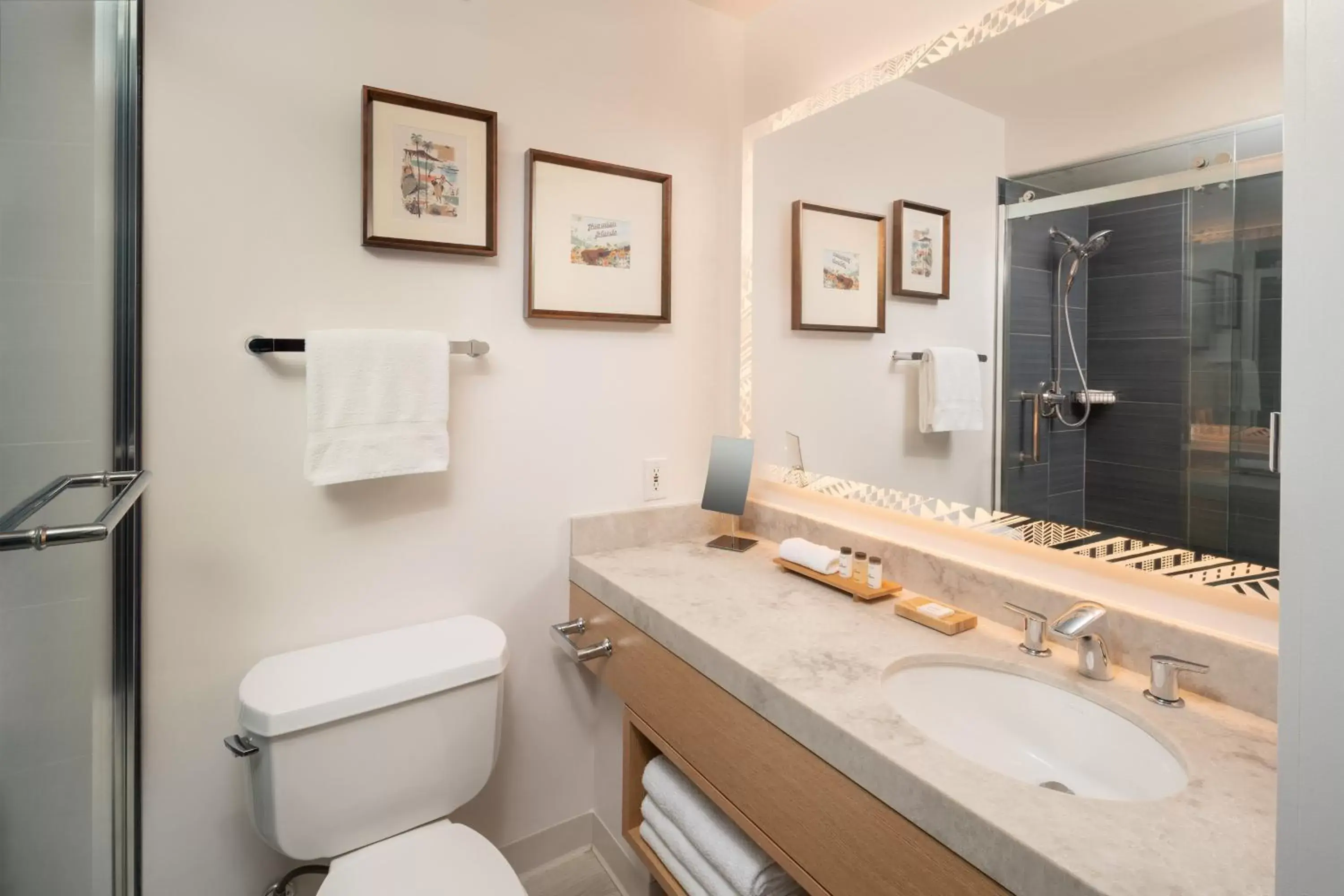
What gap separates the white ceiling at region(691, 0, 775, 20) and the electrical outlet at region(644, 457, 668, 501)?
1.19 m

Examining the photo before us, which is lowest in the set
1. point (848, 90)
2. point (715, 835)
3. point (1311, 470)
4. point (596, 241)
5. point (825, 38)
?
point (715, 835)

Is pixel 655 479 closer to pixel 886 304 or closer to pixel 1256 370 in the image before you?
pixel 886 304

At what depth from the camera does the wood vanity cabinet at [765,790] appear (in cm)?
78

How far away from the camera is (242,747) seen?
3.74 feet

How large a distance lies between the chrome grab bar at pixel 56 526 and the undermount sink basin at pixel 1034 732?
103cm

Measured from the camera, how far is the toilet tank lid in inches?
45.2

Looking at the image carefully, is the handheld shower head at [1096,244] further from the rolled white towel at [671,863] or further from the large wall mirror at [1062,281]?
the rolled white towel at [671,863]

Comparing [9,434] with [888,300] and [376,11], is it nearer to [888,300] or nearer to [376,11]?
[376,11]

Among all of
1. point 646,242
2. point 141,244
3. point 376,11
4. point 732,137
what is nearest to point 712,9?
point 732,137

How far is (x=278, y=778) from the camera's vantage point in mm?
1144

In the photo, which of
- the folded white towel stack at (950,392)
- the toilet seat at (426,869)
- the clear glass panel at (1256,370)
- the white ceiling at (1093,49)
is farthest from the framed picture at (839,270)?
the toilet seat at (426,869)

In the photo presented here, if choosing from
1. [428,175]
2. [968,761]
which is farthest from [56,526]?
[968,761]

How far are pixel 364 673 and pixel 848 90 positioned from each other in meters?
1.58

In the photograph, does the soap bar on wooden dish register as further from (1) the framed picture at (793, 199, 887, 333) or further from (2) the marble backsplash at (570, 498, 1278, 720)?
(1) the framed picture at (793, 199, 887, 333)
